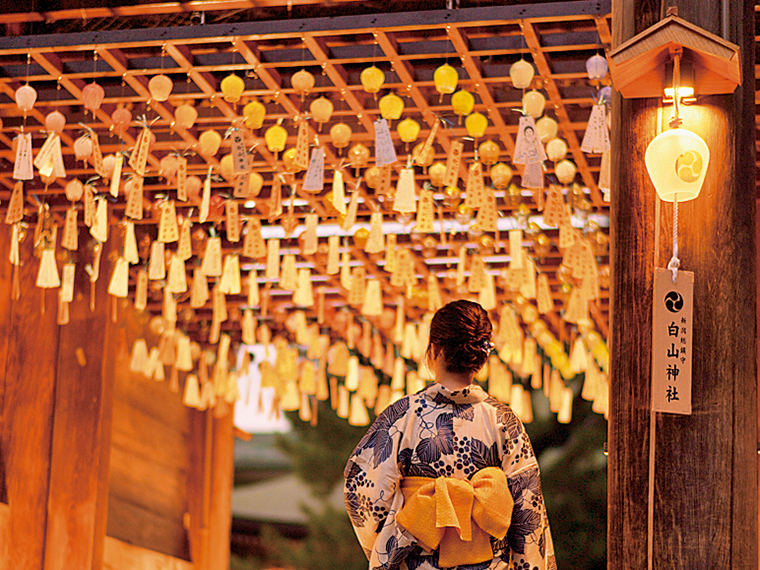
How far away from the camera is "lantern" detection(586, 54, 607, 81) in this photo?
389cm

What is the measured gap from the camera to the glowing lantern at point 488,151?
4656mm

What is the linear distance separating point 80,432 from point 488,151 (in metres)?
2.96

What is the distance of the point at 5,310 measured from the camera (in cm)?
595

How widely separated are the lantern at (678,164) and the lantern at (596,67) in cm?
181

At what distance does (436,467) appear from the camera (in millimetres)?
2438

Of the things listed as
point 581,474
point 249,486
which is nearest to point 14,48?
point 581,474

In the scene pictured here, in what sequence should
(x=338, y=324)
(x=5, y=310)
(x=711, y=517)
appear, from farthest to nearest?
(x=338, y=324)
(x=5, y=310)
(x=711, y=517)

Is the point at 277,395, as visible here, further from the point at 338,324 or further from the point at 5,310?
the point at 5,310

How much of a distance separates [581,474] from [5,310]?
6.46 m

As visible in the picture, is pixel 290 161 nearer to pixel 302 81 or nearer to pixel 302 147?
pixel 302 147

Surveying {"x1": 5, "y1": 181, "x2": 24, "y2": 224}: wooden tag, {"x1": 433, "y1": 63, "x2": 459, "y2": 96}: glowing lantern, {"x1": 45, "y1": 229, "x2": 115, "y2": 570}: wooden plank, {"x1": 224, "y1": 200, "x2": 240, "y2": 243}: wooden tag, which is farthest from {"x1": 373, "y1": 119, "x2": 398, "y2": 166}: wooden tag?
{"x1": 45, "y1": 229, "x2": 115, "y2": 570}: wooden plank

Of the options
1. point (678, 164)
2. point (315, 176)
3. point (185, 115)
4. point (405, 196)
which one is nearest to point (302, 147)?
point (315, 176)

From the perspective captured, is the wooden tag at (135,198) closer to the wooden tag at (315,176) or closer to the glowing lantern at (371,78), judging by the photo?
the wooden tag at (315,176)

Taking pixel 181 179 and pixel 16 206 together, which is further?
pixel 16 206
